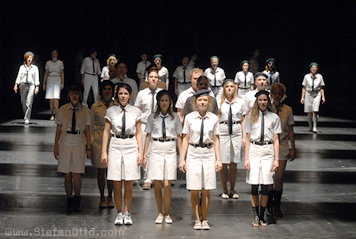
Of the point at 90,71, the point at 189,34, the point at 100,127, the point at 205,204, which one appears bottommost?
the point at 205,204

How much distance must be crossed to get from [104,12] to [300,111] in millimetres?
9643

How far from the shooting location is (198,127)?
29.2 ft

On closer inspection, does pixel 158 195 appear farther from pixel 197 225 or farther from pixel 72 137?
pixel 72 137

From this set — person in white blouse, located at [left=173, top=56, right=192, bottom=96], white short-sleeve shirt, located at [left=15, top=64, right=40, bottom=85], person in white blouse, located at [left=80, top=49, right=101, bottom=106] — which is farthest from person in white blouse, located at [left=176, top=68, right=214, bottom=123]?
person in white blouse, located at [left=173, top=56, right=192, bottom=96]

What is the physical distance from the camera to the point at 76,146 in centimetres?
960

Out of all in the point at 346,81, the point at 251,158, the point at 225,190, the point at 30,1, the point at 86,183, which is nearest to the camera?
the point at 251,158

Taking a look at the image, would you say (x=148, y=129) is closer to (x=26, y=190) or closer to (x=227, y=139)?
(x=227, y=139)

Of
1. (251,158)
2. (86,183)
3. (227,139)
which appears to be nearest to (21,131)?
(86,183)

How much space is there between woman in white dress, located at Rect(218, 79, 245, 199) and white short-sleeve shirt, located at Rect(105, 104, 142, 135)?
2.11 metres

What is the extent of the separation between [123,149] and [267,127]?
1.82 metres

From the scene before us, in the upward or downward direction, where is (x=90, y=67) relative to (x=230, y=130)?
upward

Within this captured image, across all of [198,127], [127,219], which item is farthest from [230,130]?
[127,219]

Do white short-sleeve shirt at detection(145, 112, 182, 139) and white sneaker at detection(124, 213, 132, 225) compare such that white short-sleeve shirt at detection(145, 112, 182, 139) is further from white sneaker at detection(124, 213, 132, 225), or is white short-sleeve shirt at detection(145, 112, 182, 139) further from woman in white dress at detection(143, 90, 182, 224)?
white sneaker at detection(124, 213, 132, 225)

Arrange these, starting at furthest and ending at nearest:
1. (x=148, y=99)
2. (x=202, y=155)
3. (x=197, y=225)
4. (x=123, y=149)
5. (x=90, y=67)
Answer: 1. (x=90, y=67)
2. (x=148, y=99)
3. (x=123, y=149)
4. (x=202, y=155)
5. (x=197, y=225)
